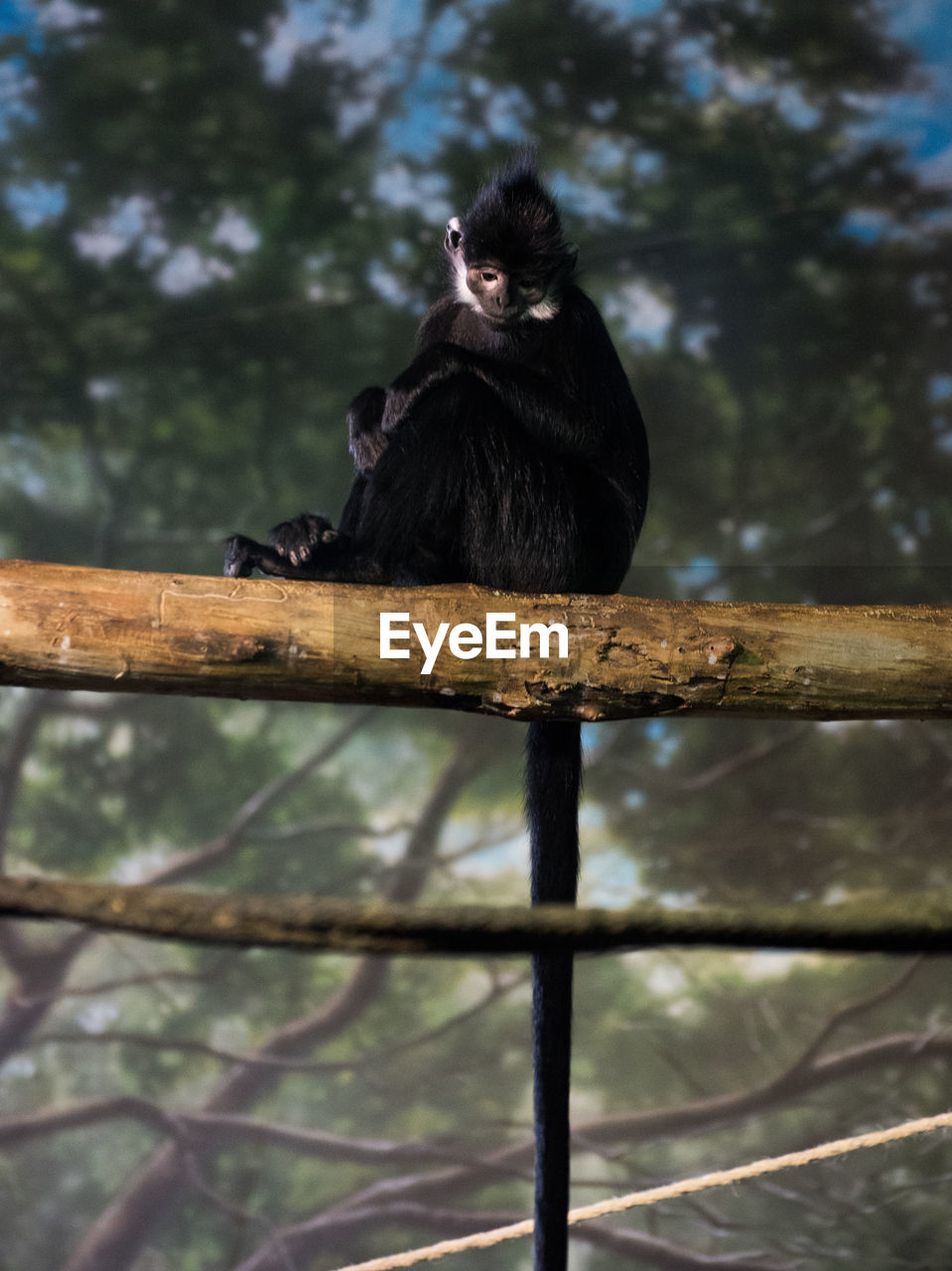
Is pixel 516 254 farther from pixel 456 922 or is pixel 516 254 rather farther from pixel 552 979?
pixel 456 922

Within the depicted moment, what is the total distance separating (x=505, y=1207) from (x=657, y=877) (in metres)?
1.91

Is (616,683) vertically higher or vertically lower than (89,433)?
lower

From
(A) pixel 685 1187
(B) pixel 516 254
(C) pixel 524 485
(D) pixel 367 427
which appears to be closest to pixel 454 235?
(B) pixel 516 254

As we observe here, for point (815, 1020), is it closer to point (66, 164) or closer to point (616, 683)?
point (616, 683)

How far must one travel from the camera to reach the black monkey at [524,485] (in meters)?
2.30

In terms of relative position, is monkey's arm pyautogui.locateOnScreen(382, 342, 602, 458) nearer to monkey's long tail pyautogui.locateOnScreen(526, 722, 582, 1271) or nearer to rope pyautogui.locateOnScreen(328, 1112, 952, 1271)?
monkey's long tail pyautogui.locateOnScreen(526, 722, 582, 1271)

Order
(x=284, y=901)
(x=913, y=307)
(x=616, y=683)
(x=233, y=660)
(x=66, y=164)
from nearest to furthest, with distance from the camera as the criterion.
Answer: (x=284, y=901)
(x=233, y=660)
(x=616, y=683)
(x=66, y=164)
(x=913, y=307)

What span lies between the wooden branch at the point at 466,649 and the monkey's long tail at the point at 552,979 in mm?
338

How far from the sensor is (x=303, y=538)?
94.7 inches

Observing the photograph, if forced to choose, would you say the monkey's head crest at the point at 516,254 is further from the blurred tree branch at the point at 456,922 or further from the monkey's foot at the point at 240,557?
the blurred tree branch at the point at 456,922

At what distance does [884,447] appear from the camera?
6254mm

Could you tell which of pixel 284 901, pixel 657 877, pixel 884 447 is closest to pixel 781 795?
pixel 657 877

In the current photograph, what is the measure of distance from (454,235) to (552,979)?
2.02m

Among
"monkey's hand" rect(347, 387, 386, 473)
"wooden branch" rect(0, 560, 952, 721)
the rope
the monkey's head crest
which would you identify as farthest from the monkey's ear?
the rope
